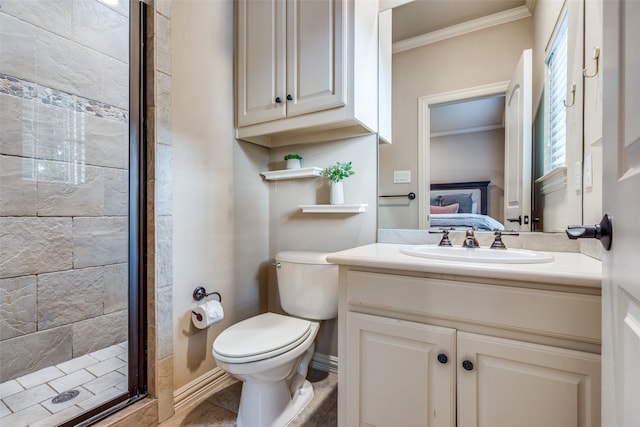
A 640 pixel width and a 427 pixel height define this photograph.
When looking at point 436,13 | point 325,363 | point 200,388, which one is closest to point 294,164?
point 436,13

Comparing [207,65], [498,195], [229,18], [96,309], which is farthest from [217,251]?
[498,195]

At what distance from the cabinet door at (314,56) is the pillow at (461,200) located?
718 millimetres

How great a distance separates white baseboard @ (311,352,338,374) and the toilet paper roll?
2.28 ft

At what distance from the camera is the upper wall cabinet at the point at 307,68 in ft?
4.70

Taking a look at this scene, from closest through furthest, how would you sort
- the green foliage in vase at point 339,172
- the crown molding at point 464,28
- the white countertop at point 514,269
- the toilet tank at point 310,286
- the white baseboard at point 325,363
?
the white countertop at point 514,269 → the crown molding at point 464,28 → the toilet tank at point 310,286 → the green foliage in vase at point 339,172 → the white baseboard at point 325,363

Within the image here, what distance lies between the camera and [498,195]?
138 centimetres

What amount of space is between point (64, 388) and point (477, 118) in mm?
2417

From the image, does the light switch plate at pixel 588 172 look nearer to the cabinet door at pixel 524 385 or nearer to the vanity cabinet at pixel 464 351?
the vanity cabinet at pixel 464 351

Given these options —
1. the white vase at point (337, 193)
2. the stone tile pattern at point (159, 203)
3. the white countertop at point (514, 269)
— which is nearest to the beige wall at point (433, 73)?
the white vase at point (337, 193)

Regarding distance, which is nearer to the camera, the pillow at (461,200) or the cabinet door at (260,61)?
the pillow at (461,200)

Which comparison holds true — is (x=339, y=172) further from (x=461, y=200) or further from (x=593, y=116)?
(x=593, y=116)

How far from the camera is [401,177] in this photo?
1620 mm

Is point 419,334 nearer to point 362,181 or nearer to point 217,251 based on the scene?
point 362,181

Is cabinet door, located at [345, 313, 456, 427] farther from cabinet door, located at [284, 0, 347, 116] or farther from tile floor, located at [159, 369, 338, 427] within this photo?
cabinet door, located at [284, 0, 347, 116]
